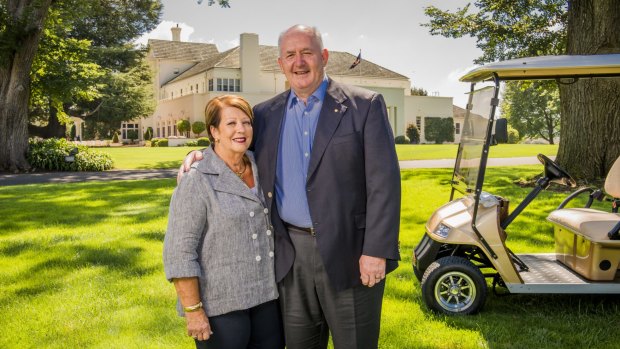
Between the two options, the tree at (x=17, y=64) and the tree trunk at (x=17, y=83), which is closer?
the tree at (x=17, y=64)

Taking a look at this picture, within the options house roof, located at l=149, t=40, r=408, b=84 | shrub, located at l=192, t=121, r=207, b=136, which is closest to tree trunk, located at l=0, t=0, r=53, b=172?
shrub, located at l=192, t=121, r=207, b=136

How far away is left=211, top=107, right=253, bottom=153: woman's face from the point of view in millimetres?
2697

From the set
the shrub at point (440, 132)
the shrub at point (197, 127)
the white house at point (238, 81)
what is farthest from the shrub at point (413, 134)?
the shrub at point (197, 127)

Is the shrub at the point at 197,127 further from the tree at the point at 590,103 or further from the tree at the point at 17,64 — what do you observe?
the tree at the point at 590,103

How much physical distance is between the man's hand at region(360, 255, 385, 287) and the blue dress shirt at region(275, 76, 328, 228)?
1.07 ft

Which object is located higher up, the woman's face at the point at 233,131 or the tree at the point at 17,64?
the tree at the point at 17,64

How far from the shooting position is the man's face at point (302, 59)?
109 inches

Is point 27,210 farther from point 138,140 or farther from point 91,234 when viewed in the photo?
point 138,140

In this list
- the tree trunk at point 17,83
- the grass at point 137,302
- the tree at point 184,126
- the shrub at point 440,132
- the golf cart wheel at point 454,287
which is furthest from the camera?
the shrub at point 440,132

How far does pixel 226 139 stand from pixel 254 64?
1855 inches

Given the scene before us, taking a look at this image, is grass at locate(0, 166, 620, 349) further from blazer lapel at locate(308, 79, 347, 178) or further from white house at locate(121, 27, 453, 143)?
white house at locate(121, 27, 453, 143)

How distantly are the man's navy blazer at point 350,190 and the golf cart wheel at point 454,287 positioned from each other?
2.02m

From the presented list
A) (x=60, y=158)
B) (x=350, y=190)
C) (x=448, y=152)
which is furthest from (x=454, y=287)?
(x=448, y=152)

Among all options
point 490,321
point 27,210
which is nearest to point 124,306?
point 490,321
